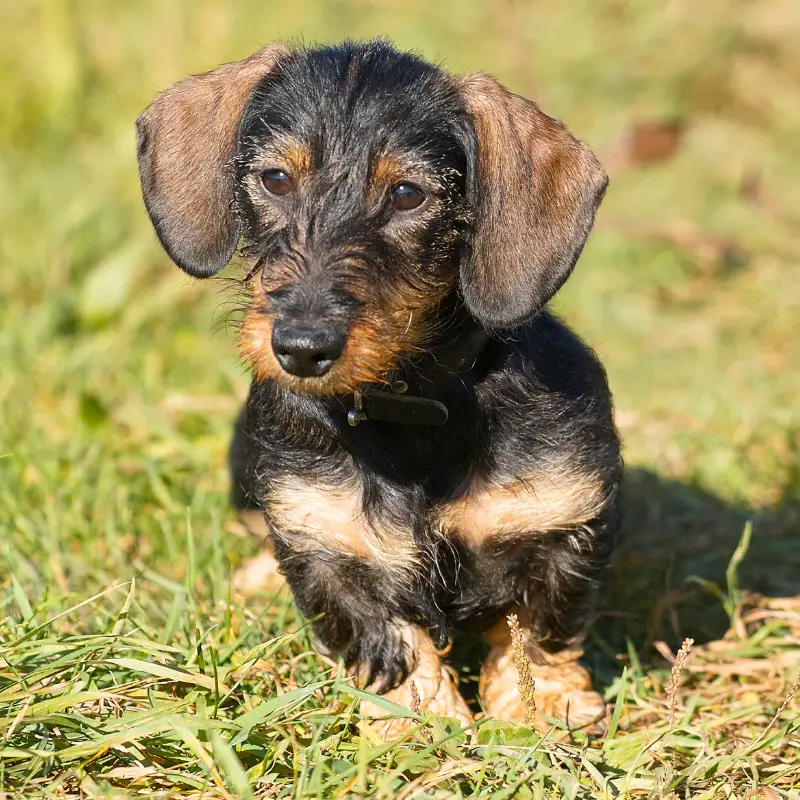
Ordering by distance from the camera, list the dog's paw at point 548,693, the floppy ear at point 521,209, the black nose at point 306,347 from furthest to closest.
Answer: the dog's paw at point 548,693, the floppy ear at point 521,209, the black nose at point 306,347

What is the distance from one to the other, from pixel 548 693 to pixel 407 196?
1523 millimetres

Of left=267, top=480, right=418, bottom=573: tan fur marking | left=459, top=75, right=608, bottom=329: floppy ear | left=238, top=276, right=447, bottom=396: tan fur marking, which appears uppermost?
left=459, top=75, right=608, bottom=329: floppy ear

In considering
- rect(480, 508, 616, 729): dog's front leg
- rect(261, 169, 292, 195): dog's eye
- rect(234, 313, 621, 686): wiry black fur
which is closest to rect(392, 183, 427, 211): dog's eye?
rect(261, 169, 292, 195): dog's eye

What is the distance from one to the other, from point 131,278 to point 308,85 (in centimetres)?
377

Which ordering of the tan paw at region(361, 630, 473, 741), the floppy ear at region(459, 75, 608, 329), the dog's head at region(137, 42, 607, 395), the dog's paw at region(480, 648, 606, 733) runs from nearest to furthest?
the dog's head at region(137, 42, 607, 395)
the floppy ear at region(459, 75, 608, 329)
the tan paw at region(361, 630, 473, 741)
the dog's paw at region(480, 648, 606, 733)

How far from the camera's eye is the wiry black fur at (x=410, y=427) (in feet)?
9.44

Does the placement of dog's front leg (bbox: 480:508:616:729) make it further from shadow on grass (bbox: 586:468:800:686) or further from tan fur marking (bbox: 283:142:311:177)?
tan fur marking (bbox: 283:142:311:177)

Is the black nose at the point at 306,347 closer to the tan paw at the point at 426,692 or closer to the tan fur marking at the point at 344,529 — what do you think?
the tan fur marking at the point at 344,529

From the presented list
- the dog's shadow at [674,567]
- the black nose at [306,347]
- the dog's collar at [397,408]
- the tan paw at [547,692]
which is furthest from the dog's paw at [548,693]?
the black nose at [306,347]

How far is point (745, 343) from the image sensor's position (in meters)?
6.67

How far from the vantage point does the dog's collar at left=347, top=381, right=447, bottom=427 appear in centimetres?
298

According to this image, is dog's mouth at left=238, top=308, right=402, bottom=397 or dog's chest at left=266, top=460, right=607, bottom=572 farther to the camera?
dog's chest at left=266, top=460, right=607, bottom=572

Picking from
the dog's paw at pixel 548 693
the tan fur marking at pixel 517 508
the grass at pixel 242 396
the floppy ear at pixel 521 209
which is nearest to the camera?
the grass at pixel 242 396

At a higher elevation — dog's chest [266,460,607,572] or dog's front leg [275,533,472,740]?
dog's chest [266,460,607,572]
